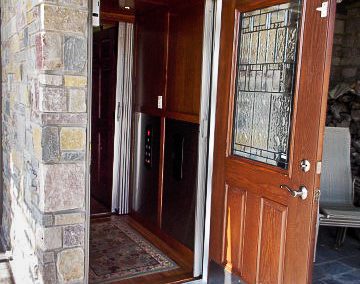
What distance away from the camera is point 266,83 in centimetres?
233

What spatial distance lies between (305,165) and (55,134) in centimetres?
132

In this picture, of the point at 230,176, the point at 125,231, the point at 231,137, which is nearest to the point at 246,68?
the point at 231,137

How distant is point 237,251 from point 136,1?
236 centimetres

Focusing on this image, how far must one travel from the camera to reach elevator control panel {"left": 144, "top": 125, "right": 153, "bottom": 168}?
4.01 m

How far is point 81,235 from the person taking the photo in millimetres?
2289

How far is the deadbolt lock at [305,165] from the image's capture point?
6.56ft

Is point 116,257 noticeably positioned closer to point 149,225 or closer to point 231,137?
point 149,225

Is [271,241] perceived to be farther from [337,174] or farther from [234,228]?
[337,174]

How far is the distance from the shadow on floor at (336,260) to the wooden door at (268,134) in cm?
103

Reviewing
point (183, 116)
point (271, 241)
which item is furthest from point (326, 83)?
point (183, 116)

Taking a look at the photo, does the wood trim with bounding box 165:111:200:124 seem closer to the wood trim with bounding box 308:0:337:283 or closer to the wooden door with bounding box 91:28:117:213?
the wooden door with bounding box 91:28:117:213

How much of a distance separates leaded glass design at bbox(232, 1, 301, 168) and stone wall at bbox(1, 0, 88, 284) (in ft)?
3.14

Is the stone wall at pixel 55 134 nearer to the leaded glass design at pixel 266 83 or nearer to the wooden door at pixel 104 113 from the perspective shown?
the leaded glass design at pixel 266 83

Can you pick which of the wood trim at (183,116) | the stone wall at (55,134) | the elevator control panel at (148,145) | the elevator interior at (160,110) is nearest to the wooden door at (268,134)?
the wood trim at (183,116)
